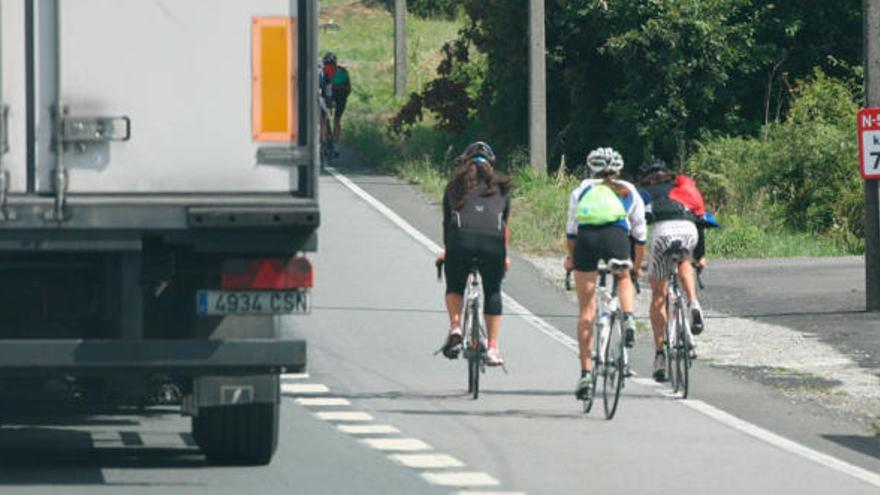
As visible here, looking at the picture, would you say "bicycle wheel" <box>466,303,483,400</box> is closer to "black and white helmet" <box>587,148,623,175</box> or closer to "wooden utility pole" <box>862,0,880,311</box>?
"black and white helmet" <box>587,148,623,175</box>

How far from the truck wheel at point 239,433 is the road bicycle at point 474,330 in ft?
12.4

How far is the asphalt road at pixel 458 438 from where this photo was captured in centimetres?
1336

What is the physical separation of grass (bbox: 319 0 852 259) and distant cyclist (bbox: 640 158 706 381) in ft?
31.8

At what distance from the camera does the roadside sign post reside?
2312 centimetres

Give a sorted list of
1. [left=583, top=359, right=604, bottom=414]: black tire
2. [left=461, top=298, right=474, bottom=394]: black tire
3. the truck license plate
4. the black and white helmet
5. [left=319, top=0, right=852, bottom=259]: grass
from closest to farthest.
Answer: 1. the truck license plate
2. [left=583, top=359, right=604, bottom=414]: black tire
3. the black and white helmet
4. [left=461, top=298, right=474, bottom=394]: black tire
5. [left=319, top=0, right=852, bottom=259]: grass

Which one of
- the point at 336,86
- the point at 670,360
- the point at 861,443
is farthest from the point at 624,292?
the point at 336,86

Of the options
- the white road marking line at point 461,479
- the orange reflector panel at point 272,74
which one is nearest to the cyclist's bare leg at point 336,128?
the white road marking line at point 461,479

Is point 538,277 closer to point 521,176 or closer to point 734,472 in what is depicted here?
point 521,176

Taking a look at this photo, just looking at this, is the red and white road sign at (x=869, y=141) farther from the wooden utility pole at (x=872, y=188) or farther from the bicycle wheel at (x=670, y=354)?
the bicycle wheel at (x=670, y=354)

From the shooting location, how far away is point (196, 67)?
40.0 feet

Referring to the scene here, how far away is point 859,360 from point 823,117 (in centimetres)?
1477

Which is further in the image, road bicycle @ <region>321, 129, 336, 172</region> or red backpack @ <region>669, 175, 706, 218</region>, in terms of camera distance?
road bicycle @ <region>321, 129, 336, 172</region>

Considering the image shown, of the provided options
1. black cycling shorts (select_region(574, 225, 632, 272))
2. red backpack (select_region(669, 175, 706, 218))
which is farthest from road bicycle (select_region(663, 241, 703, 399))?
black cycling shorts (select_region(574, 225, 632, 272))

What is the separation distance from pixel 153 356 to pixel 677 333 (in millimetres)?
5969
